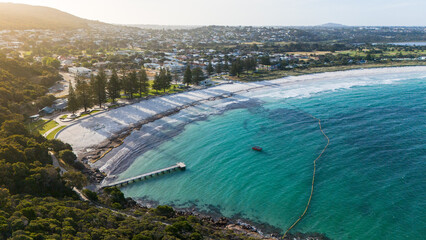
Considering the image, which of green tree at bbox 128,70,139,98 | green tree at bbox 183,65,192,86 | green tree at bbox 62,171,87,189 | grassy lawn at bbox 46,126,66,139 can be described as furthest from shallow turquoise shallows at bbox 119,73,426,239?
green tree at bbox 183,65,192,86

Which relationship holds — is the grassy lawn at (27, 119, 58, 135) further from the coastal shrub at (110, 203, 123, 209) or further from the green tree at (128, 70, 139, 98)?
the coastal shrub at (110, 203, 123, 209)

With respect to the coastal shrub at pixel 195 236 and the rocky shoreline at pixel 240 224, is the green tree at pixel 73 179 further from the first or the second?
the coastal shrub at pixel 195 236

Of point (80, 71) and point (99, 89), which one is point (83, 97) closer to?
point (99, 89)

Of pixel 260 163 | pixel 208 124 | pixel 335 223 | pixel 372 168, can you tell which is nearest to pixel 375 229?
pixel 335 223

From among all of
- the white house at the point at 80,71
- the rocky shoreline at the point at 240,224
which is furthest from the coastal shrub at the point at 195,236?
the white house at the point at 80,71

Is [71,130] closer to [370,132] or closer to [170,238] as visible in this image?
[170,238]

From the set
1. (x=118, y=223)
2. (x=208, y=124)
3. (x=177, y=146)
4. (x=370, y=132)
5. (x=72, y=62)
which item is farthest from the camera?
(x=72, y=62)

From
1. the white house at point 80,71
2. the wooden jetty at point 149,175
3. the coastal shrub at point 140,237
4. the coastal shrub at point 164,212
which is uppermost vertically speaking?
the white house at point 80,71

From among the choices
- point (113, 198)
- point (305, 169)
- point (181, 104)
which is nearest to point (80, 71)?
point (181, 104)
